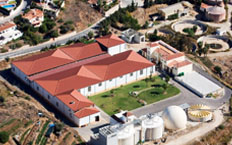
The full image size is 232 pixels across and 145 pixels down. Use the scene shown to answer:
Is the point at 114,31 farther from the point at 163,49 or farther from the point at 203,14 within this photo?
the point at 203,14

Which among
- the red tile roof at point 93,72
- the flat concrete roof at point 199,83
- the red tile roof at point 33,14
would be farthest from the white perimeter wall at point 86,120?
the red tile roof at point 33,14

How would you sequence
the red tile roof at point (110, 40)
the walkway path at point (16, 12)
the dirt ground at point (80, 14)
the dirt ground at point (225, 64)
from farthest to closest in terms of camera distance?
the dirt ground at point (80, 14) < the walkway path at point (16, 12) < the red tile roof at point (110, 40) < the dirt ground at point (225, 64)

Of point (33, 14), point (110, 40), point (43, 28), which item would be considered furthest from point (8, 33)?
point (110, 40)

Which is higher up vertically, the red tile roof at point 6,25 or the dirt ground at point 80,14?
the red tile roof at point 6,25

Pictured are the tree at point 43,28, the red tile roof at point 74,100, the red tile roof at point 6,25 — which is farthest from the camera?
the tree at point 43,28

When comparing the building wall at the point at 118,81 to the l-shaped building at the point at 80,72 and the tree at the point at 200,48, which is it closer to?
the l-shaped building at the point at 80,72

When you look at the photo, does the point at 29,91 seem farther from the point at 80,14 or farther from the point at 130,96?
the point at 80,14

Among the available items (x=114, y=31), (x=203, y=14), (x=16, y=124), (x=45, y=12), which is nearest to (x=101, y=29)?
(x=114, y=31)

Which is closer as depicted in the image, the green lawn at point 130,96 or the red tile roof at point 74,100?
the red tile roof at point 74,100
